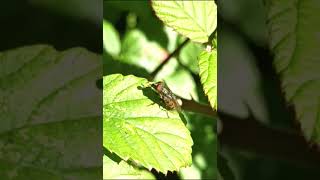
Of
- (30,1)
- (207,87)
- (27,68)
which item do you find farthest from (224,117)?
(30,1)

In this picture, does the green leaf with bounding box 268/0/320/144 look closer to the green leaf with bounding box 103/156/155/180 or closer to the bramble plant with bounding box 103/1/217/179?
the bramble plant with bounding box 103/1/217/179

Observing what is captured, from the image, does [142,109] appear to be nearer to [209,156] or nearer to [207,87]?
[207,87]

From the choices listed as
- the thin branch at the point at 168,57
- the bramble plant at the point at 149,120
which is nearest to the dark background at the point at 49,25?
the thin branch at the point at 168,57

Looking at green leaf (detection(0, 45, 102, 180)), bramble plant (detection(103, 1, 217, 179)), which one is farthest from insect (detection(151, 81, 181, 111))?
green leaf (detection(0, 45, 102, 180))

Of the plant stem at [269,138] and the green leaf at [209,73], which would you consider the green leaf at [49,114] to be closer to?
the green leaf at [209,73]

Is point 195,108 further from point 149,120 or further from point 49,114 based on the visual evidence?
point 49,114

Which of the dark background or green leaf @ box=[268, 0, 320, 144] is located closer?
green leaf @ box=[268, 0, 320, 144]
